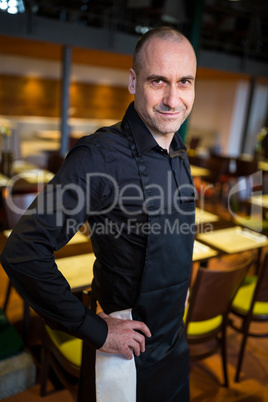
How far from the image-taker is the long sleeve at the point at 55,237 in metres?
0.89

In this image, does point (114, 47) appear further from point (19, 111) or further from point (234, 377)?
point (234, 377)

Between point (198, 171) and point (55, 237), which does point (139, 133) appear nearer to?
point (55, 237)

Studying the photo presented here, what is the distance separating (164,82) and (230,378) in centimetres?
210

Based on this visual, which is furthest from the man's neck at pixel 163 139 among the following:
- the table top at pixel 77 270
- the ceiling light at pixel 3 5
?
the ceiling light at pixel 3 5

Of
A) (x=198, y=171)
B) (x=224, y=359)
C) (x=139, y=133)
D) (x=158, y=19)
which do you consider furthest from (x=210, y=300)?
(x=158, y=19)

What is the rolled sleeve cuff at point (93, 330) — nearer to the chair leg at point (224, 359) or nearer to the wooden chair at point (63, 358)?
the wooden chair at point (63, 358)

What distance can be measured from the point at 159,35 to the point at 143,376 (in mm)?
1090

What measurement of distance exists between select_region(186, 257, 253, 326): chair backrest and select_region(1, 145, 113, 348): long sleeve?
0.92 m

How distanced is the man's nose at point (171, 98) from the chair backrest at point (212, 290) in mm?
955

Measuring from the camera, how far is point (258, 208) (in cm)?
362

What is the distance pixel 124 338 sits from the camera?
1.02 meters

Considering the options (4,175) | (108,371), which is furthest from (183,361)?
(4,175)

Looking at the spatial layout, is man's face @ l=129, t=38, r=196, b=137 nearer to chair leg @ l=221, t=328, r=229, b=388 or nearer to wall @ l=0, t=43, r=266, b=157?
chair leg @ l=221, t=328, r=229, b=388

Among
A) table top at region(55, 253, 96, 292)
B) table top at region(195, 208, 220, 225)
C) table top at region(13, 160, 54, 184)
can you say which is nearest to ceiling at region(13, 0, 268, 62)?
table top at region(13, 160, 54, 184)
